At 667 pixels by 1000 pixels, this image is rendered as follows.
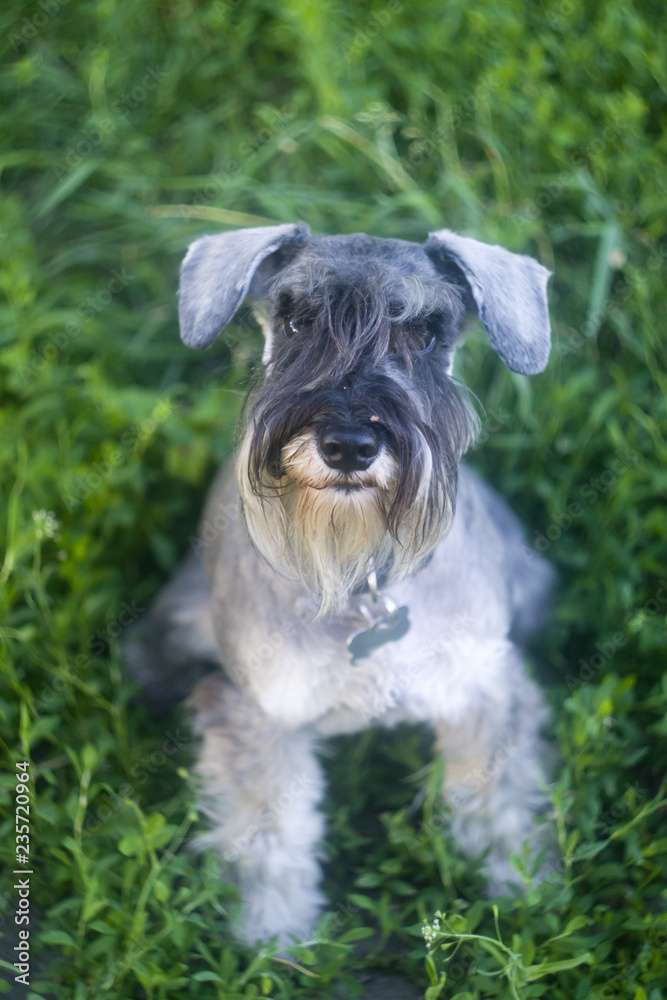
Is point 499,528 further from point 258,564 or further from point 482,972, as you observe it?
point 482,972

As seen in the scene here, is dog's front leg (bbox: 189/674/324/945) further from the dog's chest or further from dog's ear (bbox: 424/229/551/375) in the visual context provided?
dog's ear (bbox: 424/229/551/375)

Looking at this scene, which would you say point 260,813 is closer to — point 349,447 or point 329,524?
point 329,524

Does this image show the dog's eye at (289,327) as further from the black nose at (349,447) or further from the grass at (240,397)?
the black nose at (349,447)

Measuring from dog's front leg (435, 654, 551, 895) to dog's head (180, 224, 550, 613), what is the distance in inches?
31.9

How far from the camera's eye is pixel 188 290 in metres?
2.54

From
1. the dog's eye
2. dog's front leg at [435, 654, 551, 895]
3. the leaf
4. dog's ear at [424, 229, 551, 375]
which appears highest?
dog's ear at [424, 229, 551, 375]

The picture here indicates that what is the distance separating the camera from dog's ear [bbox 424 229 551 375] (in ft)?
7.79

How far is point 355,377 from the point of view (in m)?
2.12

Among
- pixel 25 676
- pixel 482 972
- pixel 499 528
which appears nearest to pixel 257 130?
pixel 499 528

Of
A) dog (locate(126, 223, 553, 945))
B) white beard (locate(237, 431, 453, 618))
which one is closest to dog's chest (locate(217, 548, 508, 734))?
dog (locate(126, 223, 553, 945))

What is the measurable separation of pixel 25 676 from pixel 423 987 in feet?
6.05

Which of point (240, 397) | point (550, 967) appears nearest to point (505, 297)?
point (240, 397)

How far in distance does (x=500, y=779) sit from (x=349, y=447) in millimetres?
1553

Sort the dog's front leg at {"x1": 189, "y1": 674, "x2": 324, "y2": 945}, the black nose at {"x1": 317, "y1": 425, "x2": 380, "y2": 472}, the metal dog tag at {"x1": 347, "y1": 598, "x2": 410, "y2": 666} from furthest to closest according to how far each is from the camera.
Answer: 1. the dog's front leg at {"x1": 189, "y1": 674, "x2": 324, "y2": 945}
2. the metal dog tag at {"x1": 347, "y1": 598, "x2": 410, "y2": 666}
3. the black nose at {"x1": 317, "y1": 425, "x2": 380, "y2": 472}
